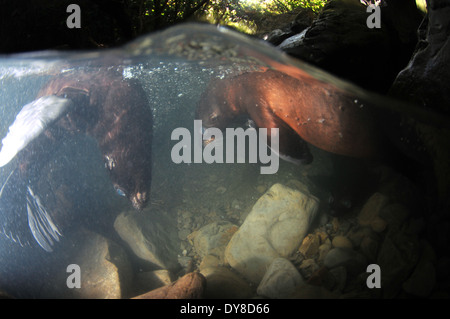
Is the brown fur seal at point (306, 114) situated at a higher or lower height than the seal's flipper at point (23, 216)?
higher

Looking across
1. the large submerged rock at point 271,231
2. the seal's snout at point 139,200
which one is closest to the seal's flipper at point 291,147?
the large submerged rock at point 271,231

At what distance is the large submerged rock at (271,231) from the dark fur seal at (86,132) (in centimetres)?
181

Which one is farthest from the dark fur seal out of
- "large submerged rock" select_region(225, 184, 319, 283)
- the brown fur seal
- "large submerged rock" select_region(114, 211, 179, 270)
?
the brown fur seal

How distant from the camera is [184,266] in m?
2.98

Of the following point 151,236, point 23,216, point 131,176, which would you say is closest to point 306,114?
point 151,236

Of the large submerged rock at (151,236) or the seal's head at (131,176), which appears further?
the seal's head at (131,176)

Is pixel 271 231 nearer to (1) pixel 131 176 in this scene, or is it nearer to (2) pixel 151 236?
(2) pixel 151 236

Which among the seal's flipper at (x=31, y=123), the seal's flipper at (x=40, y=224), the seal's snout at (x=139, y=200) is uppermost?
the seal's flipper at (x=31, y=123)

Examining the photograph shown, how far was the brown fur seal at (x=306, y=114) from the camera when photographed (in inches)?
104

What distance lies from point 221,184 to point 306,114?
5.73 feet

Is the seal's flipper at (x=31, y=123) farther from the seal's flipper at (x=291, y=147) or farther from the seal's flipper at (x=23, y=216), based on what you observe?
the seal's flipper at (x=291, y=147)

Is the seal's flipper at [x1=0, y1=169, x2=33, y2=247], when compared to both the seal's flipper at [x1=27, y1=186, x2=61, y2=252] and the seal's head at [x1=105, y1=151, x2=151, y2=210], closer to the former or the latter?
the seal's flipper at [x1=27, y1=186, x2=61, y2=252]

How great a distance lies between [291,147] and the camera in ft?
9.73
